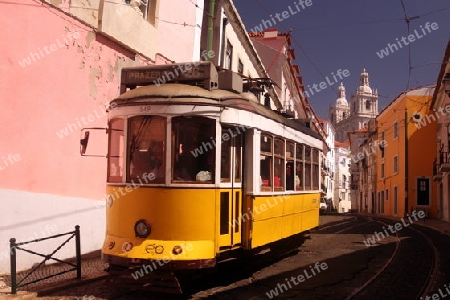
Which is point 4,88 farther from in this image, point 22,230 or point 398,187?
point 398,187

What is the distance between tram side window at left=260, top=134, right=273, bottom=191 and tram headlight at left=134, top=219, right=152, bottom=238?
219cm

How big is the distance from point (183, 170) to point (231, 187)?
868 mm

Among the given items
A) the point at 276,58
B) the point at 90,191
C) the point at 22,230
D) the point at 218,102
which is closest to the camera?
the point at 218,102

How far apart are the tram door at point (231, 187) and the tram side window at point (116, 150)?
158cm

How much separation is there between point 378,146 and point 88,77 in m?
38.6

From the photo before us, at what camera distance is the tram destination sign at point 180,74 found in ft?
24.3

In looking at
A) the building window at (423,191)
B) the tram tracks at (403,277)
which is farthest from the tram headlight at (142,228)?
the building window at (423,191)

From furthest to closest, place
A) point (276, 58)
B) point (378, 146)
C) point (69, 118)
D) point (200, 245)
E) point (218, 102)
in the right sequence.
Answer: point (378, 146), point (276, 58), point (69, 118), point (218, 102), point (200, 245)

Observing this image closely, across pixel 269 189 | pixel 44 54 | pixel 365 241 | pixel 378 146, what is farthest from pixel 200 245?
pixel 378 146

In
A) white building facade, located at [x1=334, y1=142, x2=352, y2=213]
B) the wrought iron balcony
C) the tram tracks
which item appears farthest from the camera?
white building facade, located at [x1=334, y1=142, x2=352, y2=213]

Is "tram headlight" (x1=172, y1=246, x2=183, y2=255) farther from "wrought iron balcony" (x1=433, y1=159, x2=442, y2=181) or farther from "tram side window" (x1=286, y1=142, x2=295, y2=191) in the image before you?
"wrought iron balcony" (x1=433, y1=159, x2=442, y2=181)

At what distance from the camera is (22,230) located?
896 centimetres

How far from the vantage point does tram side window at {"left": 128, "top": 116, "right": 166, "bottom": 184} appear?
22.4 feet

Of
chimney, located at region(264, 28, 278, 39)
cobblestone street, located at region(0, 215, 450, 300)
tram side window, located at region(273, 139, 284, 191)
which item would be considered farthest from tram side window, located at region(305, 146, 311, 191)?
chimney, located at region(264, 28, 278, 39)
